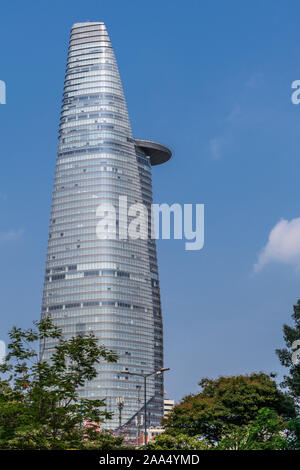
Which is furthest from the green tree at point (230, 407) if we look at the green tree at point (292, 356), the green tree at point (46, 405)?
the green tree at point (46, 405)

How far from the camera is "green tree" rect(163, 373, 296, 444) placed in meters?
78.4

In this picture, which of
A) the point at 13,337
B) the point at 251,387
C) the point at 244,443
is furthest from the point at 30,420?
the point at 251,387

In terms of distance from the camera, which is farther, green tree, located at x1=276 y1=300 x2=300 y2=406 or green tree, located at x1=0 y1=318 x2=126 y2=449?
green tree, located at x1=276 y1=300 x2=300 y2=406

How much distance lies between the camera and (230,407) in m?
80.1

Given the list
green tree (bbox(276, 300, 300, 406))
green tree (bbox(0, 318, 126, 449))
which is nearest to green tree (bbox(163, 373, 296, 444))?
green tree (bbox(276, 300, 300, 406))

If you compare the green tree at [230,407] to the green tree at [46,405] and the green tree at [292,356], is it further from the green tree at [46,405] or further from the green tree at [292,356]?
the green tree at [46,405]

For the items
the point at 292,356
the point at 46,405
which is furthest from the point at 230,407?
the point at 46,405

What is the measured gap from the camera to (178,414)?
8500 centimetres

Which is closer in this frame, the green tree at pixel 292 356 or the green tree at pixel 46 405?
the green tree at pixel 46 405

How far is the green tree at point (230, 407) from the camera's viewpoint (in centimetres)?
7838

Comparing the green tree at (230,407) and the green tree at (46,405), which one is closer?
the green tree at (46,405)

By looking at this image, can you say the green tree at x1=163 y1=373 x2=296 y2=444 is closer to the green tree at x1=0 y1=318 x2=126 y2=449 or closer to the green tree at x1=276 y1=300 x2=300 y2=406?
the green tree at x1=276 y1=300 x2=300 y2=406
